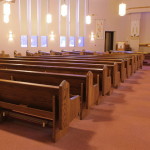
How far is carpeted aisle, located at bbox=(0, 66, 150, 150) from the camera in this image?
175 centimetres

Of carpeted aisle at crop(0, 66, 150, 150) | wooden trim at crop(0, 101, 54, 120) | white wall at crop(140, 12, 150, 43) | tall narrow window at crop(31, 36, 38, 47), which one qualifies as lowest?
carpeted aisle at crop(0, 66, 150, 150)

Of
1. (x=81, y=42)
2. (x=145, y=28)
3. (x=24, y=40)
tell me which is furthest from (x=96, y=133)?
(x=145, y=28)

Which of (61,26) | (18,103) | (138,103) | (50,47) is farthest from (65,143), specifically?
(61,26)

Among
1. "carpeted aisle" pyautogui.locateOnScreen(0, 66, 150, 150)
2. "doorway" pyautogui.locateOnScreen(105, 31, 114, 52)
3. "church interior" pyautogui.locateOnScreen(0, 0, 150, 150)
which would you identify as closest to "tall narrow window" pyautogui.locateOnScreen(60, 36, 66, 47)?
"doorway" pyautogui.locateOnScreen(105, 31, 114, 52)

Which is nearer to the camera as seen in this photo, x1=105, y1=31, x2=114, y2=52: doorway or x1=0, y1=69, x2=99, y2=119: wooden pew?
x1=0, y1=69, x2=99, y2=119: wooden pew

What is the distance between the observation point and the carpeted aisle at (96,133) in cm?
175

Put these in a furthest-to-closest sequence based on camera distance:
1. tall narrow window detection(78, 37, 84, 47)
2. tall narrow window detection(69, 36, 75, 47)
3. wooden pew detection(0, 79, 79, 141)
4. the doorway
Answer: the doorway < tall narrow window detection(78, 37, 84, 47) < tall narrow window detection(69, 36, 75, 47) < wooden pew detection(0, 79, 79, 141)

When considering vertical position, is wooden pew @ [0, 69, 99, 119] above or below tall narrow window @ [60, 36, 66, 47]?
below

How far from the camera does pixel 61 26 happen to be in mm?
12398

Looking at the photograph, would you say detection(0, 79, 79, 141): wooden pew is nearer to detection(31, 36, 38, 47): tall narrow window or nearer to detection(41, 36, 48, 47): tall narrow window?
detection(31, 36, 38, 47): tall narrow window

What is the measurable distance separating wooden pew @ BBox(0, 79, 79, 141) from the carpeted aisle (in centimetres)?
12

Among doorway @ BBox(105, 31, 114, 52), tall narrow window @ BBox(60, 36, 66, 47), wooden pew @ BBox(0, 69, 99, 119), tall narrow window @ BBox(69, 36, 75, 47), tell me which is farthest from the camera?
doorway @ BBox(105, 31, 114, 52)

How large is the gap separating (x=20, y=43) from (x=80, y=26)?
16.0 feet

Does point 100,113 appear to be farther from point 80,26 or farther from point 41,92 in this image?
point 80,26
